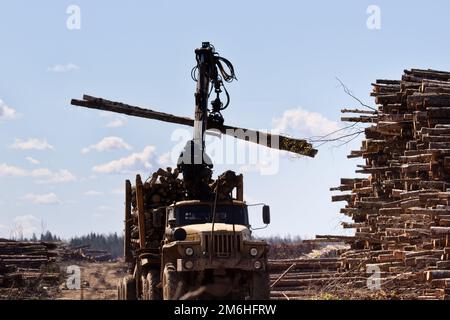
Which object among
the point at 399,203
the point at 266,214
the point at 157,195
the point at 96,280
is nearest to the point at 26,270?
the point at 96,280

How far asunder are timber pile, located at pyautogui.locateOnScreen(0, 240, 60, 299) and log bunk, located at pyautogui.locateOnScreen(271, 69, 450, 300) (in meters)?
7.99

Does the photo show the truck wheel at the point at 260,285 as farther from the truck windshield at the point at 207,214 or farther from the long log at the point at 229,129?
the long log at the point at 229,129

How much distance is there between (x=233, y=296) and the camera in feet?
56.4

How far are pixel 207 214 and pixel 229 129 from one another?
19.7 feet

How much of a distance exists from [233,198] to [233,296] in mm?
2792

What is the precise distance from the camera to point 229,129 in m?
23.9

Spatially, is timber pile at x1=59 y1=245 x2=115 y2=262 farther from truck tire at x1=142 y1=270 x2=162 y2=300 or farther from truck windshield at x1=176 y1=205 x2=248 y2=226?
truck windshield at x1=176 y1=205 x2=248 y2=226

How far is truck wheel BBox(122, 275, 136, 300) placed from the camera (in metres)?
20.8

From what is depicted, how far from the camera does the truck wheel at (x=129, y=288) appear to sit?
20.8 metres

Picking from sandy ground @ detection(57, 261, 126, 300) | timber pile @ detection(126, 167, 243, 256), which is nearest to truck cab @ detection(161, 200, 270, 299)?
timber pile @ detection(126, 167, 243, 256)

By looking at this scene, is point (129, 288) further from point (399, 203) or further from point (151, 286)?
point (399, 203)

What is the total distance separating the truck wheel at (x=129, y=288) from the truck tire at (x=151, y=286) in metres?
1.51
